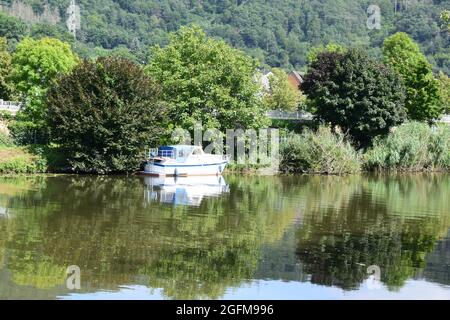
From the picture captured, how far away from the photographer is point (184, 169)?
45.1m

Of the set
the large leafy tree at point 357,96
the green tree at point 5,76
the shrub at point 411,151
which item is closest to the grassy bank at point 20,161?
the green tree at point 5,76

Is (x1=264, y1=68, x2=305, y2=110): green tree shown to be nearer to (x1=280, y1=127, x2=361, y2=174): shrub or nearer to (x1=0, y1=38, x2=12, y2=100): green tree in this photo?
(x1=280, y1=127, x2=361, y2=174): shrub

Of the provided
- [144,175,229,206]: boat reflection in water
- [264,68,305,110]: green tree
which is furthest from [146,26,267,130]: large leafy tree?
[264,68,305,110]: green tree

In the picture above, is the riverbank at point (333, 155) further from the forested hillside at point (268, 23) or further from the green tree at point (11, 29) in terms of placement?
the forested hillside at point (268, 23)

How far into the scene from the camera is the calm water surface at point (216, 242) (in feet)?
58.4

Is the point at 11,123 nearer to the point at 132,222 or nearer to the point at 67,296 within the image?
the point at 132,222

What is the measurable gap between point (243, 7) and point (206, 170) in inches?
5600

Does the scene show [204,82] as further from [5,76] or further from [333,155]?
[5,76]

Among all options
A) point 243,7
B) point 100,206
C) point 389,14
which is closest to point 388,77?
point 100,206

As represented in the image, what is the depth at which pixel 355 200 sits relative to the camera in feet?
117

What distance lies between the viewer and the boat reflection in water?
33312mm

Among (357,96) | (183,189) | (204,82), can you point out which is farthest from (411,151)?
(183,189)

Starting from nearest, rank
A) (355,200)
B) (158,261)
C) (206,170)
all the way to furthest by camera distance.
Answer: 1. (158,261)
2. (355,200)
3. (206,170)

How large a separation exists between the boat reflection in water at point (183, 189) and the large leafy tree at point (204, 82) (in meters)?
4.13
